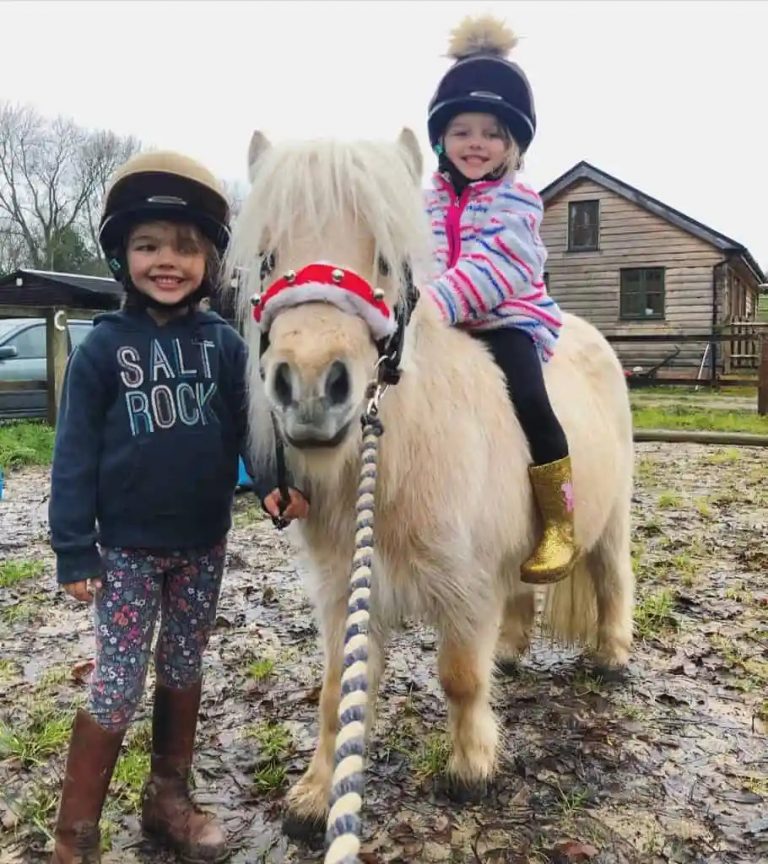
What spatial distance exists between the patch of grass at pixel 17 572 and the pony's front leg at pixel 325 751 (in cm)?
301

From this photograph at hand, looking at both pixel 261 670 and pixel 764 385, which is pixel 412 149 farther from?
pixel 764 385

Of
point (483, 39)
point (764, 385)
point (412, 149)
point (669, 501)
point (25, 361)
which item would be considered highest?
point (483, 39)

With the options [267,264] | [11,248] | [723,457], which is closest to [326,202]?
[267,264]

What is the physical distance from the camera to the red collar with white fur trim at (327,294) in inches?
74.1

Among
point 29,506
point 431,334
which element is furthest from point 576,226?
point 431,334

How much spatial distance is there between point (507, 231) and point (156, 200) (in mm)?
1194

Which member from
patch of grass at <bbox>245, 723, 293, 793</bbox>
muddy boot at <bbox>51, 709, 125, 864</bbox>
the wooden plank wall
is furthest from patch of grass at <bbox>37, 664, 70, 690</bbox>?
the wooden plank wall

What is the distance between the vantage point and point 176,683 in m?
2.44

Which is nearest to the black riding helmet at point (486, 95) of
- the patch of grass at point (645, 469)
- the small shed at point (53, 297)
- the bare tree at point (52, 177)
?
the patch of grass at point (645, 469)

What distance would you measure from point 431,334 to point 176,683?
1.39 metres

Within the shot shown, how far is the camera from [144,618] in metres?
2.24

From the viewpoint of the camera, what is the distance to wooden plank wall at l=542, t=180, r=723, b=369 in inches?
947

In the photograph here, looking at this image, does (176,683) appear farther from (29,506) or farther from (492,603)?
(29,506)

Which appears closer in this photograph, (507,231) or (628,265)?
(507,231)
